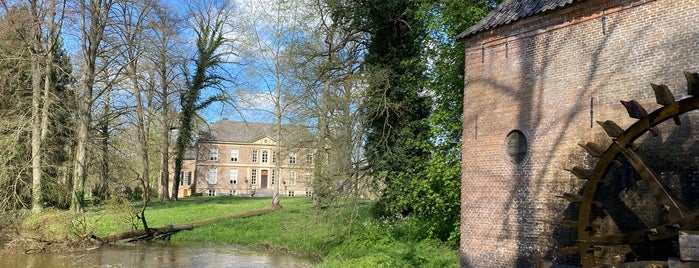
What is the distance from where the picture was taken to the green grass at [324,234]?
12477 mm

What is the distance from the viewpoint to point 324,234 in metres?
17.1

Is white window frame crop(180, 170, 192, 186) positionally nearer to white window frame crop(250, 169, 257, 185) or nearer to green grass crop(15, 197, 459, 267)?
white window frame crop(250, 169, 257, 185)

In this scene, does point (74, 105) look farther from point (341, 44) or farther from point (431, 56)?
point (431, 56)

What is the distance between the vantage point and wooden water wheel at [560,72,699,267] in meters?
6.86

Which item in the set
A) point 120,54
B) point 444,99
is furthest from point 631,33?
point 120,54

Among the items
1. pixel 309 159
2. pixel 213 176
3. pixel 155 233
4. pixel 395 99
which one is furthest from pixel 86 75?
pixel 213 176

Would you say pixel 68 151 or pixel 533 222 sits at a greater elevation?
pixel 68 151

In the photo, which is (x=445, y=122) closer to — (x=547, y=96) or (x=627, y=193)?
(x=547, y=96)

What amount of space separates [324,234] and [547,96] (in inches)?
386

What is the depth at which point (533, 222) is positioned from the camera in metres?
8.96

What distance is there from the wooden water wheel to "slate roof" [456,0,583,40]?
2539 millimetres

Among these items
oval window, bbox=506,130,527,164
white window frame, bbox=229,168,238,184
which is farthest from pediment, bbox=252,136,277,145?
oval window, bbox=506,130,527,164

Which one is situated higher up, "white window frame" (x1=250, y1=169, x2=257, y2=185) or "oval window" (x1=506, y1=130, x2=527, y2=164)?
"oval window" (x1=506, y1=130, x2=527, y2=164)

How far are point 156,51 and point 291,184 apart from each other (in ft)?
110
